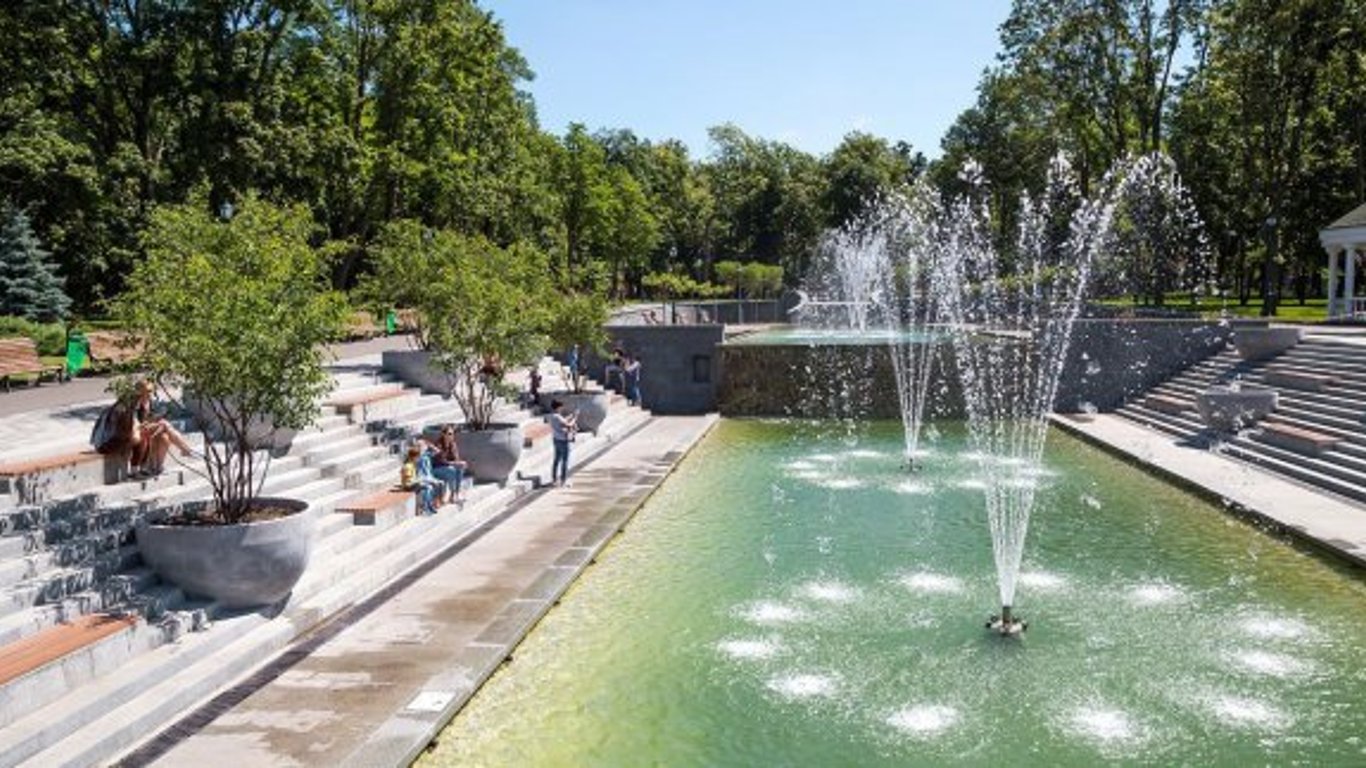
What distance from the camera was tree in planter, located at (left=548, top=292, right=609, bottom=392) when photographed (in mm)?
25438

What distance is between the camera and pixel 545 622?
453 inches

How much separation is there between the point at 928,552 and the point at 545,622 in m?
5.70

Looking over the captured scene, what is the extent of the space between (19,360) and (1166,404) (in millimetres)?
26128

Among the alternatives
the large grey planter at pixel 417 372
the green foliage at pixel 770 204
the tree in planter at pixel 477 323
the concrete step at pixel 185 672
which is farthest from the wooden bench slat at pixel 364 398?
the green foliage at pixel 770 204

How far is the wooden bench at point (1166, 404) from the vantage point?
87.2ft

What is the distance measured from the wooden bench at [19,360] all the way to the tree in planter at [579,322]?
10444 mm

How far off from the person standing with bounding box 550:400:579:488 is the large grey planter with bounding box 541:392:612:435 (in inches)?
196

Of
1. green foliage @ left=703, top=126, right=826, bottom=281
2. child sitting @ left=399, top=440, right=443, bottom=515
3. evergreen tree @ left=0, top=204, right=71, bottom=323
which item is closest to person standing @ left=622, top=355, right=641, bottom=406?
child sitting @ left=399, top=440, right=443, bottom=515

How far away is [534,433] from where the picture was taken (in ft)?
73.4

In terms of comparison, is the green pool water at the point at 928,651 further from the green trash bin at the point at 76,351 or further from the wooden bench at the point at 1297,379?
the green trash bin at the point at 76,351

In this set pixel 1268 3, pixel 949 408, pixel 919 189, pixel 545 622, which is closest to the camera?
pixel 545 622

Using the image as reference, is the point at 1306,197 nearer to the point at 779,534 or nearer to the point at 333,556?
the point at 779,534

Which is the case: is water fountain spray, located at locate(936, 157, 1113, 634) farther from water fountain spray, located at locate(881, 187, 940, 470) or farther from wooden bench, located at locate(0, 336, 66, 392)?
wooden bench, located at locate(0, 336, 66, 392)

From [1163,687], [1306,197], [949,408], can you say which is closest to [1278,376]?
[949,408]
